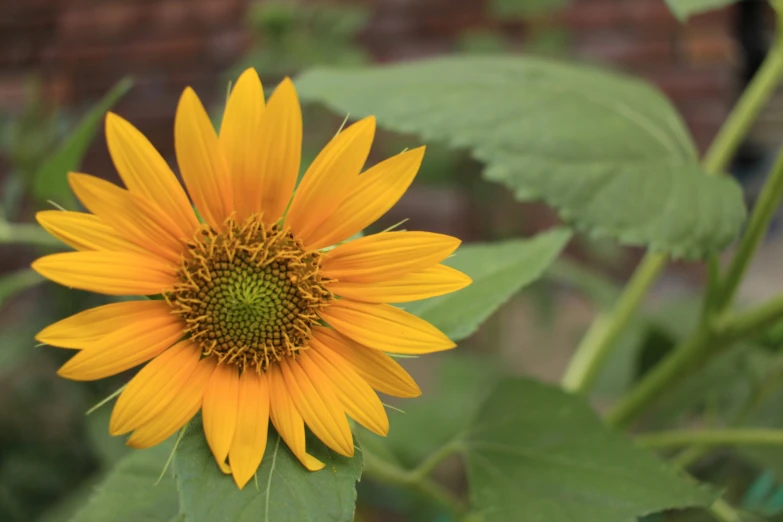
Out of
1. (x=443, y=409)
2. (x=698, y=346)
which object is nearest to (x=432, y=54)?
(x=443, y=409)

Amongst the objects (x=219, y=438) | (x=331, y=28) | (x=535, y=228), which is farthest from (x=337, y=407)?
(x=535, y=228)

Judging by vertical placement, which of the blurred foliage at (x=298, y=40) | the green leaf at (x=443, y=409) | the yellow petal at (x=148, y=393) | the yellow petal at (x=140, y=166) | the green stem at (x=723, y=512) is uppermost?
the blurred foliage at (x=298, y=40)

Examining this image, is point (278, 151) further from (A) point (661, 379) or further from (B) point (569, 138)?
(A) point (661, 379)

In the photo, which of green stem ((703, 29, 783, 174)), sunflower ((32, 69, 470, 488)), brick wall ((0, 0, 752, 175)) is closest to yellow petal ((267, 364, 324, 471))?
sunflower ((32, 69, 470, 488))

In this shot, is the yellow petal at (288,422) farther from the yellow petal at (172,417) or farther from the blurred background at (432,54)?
the blurred background at (432,54)

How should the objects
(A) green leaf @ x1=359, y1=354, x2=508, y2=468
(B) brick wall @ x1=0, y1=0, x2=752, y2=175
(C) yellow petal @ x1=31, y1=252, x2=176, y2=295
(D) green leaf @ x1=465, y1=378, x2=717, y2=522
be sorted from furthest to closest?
1. (B) brick wall @ x1=0, y1=0, x2=752, y2=175
2. (A) green leaf @ x1=359, y1=354, x2=508, y2=468
3. (D) green leaf @ x1=465, y1=378, x2=717, y2=522
4. (C) yellow petal @ x1=31, y1=252, x2=176, y2=295

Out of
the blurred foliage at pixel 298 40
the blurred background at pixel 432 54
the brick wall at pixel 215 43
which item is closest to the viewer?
the blurred foliage at pixel 298 40

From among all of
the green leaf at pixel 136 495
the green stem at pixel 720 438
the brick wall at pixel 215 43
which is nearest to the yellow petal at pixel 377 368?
the green leaf at pixel 136 495

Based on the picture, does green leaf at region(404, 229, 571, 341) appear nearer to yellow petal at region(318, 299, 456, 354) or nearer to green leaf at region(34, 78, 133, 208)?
yellow petal at region(318, 299, 456, 354)
